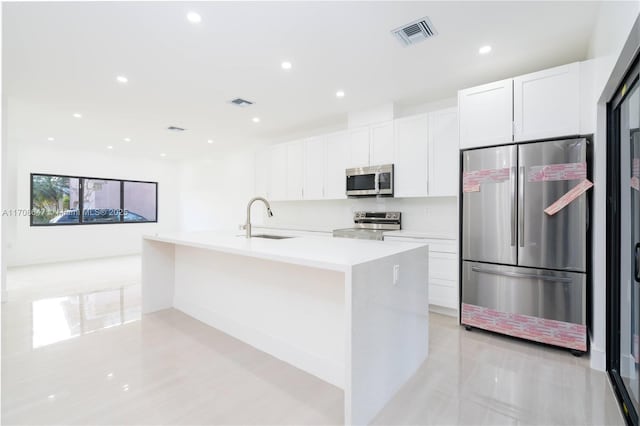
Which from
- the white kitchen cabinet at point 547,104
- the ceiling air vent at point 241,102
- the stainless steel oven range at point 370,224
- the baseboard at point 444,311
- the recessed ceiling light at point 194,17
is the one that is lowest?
the baseboard at point 444,311

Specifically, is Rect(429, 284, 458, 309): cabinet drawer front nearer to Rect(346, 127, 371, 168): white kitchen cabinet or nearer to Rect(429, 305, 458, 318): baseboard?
Rect(429, 305, 458, 318): baseboard

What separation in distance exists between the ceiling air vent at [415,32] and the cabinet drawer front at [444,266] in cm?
209

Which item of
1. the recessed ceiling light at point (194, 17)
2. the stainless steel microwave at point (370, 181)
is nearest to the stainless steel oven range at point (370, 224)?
the stainless steel microwave at point (370, 181)

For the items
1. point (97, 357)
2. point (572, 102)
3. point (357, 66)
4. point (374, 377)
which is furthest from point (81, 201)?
point (572, 102)

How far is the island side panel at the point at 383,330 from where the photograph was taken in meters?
1.50

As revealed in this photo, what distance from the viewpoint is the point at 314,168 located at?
15.8ft

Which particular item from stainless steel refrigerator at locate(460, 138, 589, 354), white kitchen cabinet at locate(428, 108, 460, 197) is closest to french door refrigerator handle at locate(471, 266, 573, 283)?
stainless steel refrigerator at locate(460, 138, 589, 354)

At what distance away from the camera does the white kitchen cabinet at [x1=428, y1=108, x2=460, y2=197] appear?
3.44 metres

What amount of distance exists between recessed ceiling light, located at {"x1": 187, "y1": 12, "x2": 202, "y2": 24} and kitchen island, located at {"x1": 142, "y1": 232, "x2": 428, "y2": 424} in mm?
1682

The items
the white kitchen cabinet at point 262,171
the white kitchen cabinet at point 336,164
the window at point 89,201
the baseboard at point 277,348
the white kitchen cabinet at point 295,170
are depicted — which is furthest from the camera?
the window at point 89,201

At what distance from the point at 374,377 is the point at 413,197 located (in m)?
2.71

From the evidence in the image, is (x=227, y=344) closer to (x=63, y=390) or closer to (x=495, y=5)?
(x=63, y=390)

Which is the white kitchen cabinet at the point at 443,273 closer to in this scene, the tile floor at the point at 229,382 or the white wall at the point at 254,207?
the white wall at the point at 254,207

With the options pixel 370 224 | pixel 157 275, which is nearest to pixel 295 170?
pixel 370 224
